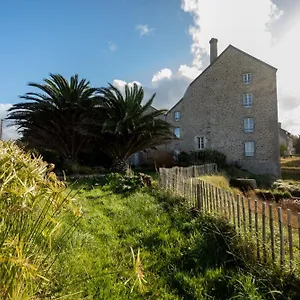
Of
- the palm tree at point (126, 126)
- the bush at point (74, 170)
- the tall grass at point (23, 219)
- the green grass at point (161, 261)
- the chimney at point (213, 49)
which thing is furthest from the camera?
→ the chimney at point (213, 49)

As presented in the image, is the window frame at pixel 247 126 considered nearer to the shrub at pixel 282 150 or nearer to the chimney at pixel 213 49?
the chimney at pixel 213 49

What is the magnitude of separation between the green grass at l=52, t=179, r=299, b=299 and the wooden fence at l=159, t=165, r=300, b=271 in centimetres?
21

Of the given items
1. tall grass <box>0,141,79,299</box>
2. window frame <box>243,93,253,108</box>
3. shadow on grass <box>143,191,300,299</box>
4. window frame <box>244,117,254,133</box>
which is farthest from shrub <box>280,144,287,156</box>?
tall grass <box>0,141,79,299</box>

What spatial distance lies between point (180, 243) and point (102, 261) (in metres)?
1.45

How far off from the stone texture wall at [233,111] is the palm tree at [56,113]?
11468 millimetres

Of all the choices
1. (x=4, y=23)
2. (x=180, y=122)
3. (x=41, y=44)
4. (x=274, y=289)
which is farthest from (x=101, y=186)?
(x=180, y=122)

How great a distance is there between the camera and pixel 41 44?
7.12 m

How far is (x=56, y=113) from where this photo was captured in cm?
1307

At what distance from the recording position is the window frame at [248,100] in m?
24.2

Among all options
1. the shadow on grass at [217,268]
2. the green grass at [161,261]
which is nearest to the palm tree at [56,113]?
the green grass at [161,261]

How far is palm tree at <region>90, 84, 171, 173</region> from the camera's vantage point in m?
13.1

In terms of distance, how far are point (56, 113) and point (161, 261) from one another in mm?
11038

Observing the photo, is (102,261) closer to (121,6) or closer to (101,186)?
(101,186)

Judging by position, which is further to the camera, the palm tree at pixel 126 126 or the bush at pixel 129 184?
the palm tree at pixel 126 126
